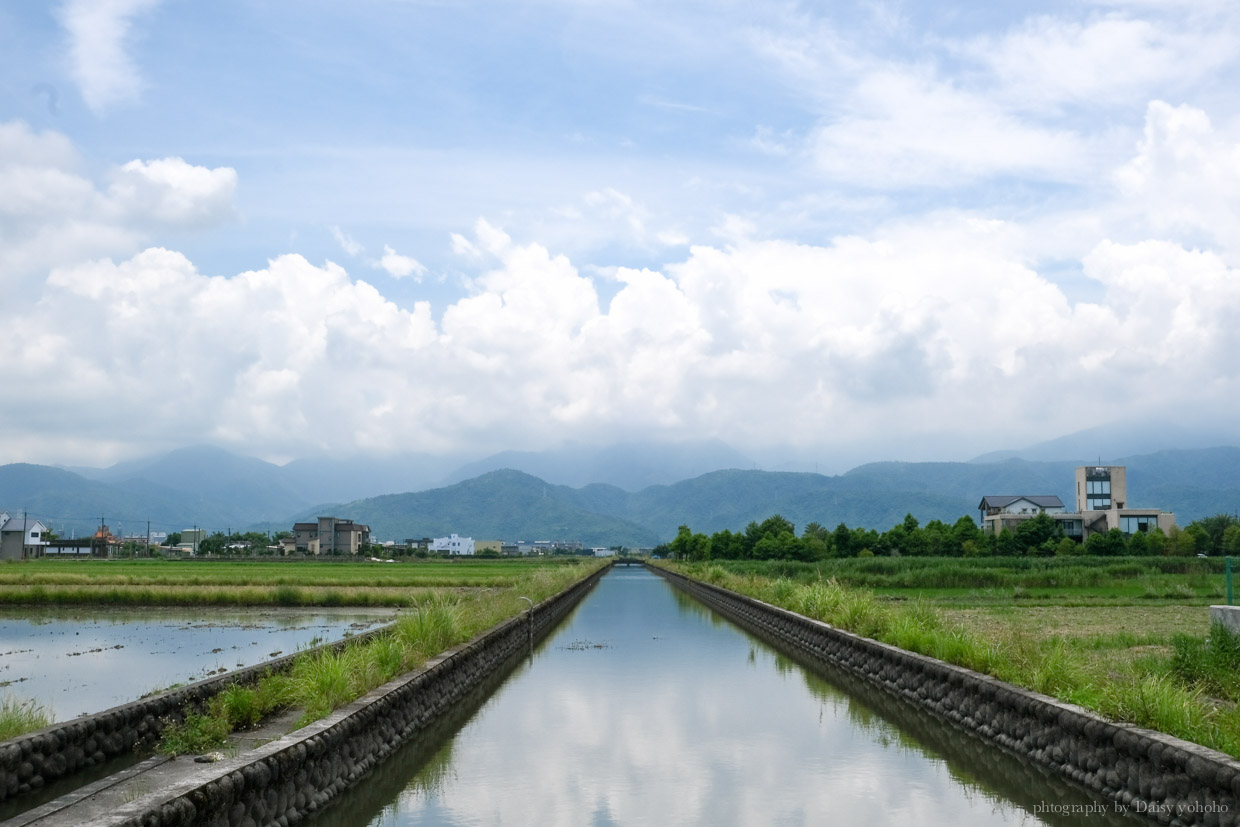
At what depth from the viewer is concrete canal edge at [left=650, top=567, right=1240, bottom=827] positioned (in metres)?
6.73

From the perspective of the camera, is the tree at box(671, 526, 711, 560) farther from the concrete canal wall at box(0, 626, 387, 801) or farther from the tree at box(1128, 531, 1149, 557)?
the concrete canal wall at box(0, 626, 387, 801)

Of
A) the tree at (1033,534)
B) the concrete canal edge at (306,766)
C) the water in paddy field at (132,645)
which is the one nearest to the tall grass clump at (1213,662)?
the concrete canal edge at (306,766)

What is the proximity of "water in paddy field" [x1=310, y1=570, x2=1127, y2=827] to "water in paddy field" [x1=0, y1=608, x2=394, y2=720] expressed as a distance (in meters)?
4.91

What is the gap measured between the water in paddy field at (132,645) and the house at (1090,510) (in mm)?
70066

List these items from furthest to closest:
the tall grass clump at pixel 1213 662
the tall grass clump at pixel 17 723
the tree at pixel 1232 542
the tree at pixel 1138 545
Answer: the tree at pixel 1232 542 → the tree at pixel 1138 545 → the tall grass clump at pixel 1213 662 → the tall grass clump at pixel 17 723

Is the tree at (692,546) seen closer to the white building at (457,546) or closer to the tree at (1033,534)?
the tree at (1033,534)

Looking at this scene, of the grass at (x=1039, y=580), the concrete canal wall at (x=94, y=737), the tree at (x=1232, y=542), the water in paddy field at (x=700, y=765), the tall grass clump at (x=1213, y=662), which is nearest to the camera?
the water in paddy field at (x=700, y=765)

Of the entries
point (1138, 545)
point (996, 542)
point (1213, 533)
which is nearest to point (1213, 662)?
point (1138, 545)

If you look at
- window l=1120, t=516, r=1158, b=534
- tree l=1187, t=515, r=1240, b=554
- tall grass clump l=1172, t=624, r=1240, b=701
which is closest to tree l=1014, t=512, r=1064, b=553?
tree l=1187, t=515, r=1240, b=554

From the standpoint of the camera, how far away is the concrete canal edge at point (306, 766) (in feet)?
18.8

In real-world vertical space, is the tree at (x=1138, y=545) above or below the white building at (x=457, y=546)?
above

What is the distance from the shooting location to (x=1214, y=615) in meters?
11.7

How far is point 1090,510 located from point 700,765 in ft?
335

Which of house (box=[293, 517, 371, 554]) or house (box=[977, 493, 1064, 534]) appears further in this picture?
house (box=[293, 517, 371, 554])
